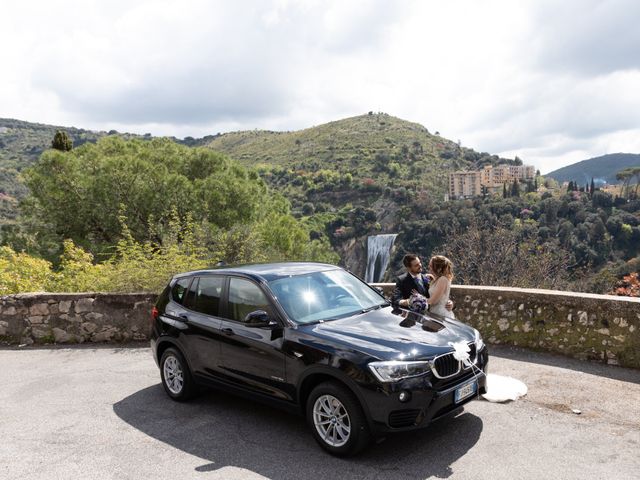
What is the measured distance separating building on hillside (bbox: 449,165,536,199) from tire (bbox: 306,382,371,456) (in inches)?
3777

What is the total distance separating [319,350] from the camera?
4.37 m

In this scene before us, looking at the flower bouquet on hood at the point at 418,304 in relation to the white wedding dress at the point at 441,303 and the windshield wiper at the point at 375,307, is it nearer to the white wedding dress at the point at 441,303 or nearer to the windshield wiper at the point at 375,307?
the windshield wiper at the point at 375,307

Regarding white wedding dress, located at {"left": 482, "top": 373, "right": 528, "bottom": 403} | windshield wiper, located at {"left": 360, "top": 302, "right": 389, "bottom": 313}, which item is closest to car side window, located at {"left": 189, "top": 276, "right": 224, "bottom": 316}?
windshield wiper, located at {"left": 360, "top": 302, "right": 389, "bottom": 313}

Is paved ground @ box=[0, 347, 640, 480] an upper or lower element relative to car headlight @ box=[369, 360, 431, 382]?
lower

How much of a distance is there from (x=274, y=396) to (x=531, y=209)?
70304 millimetres

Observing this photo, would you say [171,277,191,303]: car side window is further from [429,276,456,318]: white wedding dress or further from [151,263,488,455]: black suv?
[429,276,456,318]: white wedding dress

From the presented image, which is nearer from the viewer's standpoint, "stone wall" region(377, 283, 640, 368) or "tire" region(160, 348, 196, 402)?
"tire" region(160, 348, 196, 402)

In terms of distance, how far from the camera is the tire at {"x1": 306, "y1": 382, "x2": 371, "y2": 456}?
13.4 feet

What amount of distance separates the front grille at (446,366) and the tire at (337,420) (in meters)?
0.74

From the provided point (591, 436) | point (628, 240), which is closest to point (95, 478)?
point (591, 436)

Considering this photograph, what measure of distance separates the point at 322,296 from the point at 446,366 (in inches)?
60.2

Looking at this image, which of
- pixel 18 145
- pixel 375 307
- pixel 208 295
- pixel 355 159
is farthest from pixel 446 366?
pixel 18 145

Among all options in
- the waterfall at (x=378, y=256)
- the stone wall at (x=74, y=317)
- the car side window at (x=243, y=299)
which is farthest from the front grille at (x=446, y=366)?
the waterfall at (x=378, y=256)

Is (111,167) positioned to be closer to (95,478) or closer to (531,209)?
(95,478)
